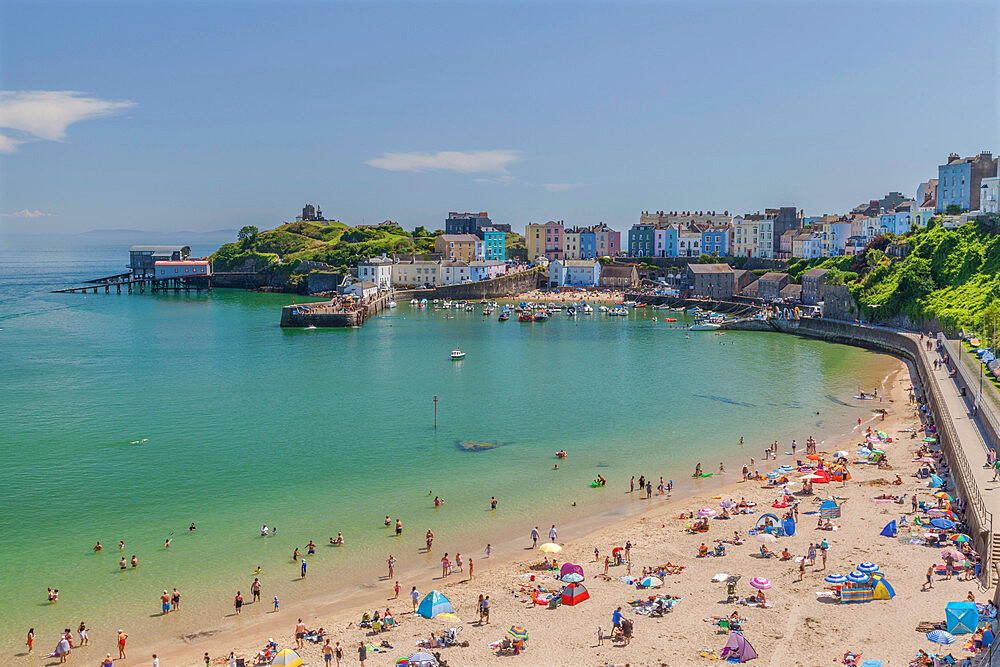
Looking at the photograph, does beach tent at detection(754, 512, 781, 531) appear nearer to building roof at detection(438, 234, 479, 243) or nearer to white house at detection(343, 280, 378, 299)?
white house at detection(343, 280, 378, 299)

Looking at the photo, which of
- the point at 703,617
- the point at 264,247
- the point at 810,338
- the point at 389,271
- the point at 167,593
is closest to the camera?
the point at 703,617

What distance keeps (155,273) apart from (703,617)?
138 metres

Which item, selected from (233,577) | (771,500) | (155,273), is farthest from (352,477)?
(155,273)

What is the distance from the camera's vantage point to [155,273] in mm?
136125

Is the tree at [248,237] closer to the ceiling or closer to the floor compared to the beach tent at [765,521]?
closer to the ceiling

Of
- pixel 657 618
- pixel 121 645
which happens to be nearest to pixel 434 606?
pixel 657 618

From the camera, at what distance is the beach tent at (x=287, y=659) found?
1537 centimetres

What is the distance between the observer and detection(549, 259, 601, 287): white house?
378ft

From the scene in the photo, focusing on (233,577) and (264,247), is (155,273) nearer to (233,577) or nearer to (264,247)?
(264,247)

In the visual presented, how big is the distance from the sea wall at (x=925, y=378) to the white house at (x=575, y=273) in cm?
4304

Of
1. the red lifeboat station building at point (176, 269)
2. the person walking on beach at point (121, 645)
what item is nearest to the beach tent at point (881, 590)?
the person walking on beach at point (121, 645)

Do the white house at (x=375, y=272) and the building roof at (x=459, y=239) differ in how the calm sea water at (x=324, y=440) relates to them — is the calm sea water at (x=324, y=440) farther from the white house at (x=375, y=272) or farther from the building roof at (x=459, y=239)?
the building roof at (x=459, y=239)

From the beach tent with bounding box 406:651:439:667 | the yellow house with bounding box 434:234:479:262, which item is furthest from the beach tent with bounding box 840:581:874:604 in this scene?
the yellow house with bounding box 434:234:479:262

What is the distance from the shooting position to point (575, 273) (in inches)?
4582
